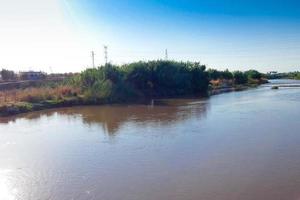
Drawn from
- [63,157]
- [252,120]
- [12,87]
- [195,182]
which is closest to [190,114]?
[252,120]

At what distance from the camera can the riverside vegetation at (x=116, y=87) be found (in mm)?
24400

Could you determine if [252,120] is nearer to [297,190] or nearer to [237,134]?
[237,134]

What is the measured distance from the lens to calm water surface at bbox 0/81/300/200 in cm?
727

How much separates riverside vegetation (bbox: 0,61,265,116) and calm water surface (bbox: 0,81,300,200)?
7.71m

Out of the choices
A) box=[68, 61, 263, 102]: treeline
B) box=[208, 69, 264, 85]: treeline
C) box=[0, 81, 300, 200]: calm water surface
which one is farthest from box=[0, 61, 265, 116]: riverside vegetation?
box=[208, 69, 264, 85]: treeline

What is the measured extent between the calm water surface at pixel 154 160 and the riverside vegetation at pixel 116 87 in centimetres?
771

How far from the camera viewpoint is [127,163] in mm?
9500

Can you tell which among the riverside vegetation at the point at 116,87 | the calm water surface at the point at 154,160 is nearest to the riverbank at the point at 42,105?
the riverside vegetation at the point at 116,87

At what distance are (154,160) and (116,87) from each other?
805 inches

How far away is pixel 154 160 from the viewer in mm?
9680

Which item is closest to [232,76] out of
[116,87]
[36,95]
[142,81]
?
[142,81]

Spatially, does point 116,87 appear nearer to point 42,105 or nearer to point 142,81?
point 142,81

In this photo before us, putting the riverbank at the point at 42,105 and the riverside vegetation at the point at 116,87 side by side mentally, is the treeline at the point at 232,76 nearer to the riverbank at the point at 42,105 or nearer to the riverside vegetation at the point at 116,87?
the riverside vegetation at the point at 116,87

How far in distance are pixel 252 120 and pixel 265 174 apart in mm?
8895
